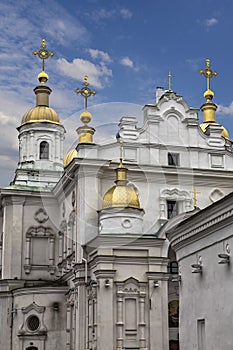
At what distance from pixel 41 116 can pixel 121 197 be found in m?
15.0

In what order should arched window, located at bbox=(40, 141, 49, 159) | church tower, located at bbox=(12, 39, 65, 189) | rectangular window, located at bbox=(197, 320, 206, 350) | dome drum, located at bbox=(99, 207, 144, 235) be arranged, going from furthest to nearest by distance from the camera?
arched window, located at bbox=(40, 141, 49, 159) → church tower, located at bbox=(12, 39, 65, 189) → dome drum, located at bbox=(99, 207, 144, 235) → rectangular window, located at bbox=(197, 320, 206, 350)

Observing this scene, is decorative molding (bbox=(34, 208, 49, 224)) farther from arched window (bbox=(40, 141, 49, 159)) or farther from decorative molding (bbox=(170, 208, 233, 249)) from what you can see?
decorative molding (bbox=(170, 208, 233, 249))

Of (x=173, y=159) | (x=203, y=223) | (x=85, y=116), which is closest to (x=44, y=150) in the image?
(x=85, y=116)

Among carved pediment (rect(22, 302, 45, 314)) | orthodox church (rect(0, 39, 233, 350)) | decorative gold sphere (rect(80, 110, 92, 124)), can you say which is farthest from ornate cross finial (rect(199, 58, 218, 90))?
carved pediment (rect(22, 302, 45, 314))

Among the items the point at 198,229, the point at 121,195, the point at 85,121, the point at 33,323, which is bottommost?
the point at 33,323

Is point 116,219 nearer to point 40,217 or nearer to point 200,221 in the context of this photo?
point 40,217

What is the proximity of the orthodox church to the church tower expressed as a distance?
0.49 feet

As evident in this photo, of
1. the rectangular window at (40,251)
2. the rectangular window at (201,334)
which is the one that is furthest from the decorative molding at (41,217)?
the rectangular window at (201,334)

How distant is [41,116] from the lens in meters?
45.4

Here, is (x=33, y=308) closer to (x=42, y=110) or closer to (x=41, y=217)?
(x=41, y=217)

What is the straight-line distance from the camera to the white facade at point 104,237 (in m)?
30.5

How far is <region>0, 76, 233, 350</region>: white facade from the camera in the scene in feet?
100

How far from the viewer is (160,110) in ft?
120

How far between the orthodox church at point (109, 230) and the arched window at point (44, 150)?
1.22 metres
